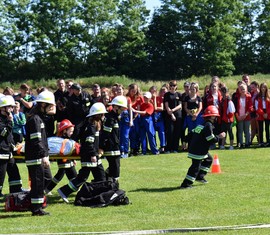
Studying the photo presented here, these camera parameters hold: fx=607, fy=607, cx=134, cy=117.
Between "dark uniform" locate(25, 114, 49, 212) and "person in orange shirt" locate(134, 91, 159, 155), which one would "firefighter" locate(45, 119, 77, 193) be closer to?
"dark uniform" locate(25, 114, 49, 212)

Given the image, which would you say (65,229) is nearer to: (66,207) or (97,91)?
(66,207)

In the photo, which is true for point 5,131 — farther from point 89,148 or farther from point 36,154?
point 89,148

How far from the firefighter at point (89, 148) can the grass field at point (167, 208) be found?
342mm

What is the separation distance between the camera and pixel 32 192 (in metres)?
10.2

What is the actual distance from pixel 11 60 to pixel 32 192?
6323 cm

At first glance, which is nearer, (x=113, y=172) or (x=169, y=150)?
(x=113, y=172)

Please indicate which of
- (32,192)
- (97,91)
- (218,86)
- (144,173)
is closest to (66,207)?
(32,192)

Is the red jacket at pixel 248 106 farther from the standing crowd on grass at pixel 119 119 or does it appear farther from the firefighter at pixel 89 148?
the firefighter at pixel 89 148

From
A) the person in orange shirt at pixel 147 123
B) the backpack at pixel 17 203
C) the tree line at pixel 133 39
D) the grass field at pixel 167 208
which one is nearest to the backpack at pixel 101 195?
the grass field at pixel 167 208

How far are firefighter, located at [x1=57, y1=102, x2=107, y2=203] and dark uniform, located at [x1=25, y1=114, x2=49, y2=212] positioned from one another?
1086 millimetres

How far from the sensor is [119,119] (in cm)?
1380

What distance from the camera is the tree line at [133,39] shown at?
72438mm

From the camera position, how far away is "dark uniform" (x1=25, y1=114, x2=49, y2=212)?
32.8 ft

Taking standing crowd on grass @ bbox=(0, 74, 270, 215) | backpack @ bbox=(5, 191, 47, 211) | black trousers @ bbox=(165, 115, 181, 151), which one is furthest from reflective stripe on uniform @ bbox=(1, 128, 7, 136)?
black trousers @ bbox=(165, 115, 181, 151)
